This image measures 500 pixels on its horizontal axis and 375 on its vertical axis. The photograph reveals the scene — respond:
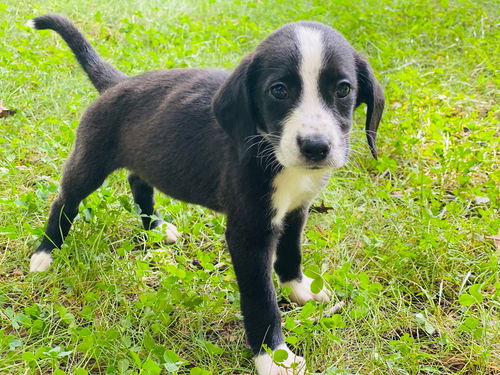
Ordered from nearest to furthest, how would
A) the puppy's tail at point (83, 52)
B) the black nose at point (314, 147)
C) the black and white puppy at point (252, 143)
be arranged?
the black nose at point (314, 147) < the black and white puppy at point (252, 143) < the puppy's tail at point (83, 52)

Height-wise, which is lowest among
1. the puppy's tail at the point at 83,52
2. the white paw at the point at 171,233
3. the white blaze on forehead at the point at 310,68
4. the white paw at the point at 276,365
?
the white paw at the point at 171,233

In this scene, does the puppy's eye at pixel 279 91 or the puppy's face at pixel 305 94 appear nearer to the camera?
the puppy's face at pixel 305 94

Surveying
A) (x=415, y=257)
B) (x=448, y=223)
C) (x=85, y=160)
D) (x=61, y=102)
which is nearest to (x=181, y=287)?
(x=85, y=160)

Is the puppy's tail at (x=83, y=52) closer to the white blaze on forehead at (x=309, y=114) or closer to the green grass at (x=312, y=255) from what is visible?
the green grass at (x=312, y=255)

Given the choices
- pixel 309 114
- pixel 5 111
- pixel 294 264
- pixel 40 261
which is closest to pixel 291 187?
pixel 309 114

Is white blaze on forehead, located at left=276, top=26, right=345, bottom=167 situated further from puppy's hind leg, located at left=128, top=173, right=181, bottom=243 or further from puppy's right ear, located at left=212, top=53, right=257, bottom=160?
puppy's hind leg, located at left=128, top=173, right=181, bottom=243

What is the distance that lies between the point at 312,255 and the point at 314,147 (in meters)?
1.08

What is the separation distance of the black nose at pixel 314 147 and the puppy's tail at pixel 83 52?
1598 mm

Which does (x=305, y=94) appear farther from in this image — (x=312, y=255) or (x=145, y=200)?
(x=145, y=200)

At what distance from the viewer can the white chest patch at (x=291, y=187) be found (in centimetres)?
256

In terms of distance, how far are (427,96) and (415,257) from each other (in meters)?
2.27

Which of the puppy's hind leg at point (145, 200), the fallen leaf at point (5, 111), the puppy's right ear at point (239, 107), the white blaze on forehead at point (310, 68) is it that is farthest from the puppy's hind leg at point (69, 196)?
the fallen leaf at point (5, 111)

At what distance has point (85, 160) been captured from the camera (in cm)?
320

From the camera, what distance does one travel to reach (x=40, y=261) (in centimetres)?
322
